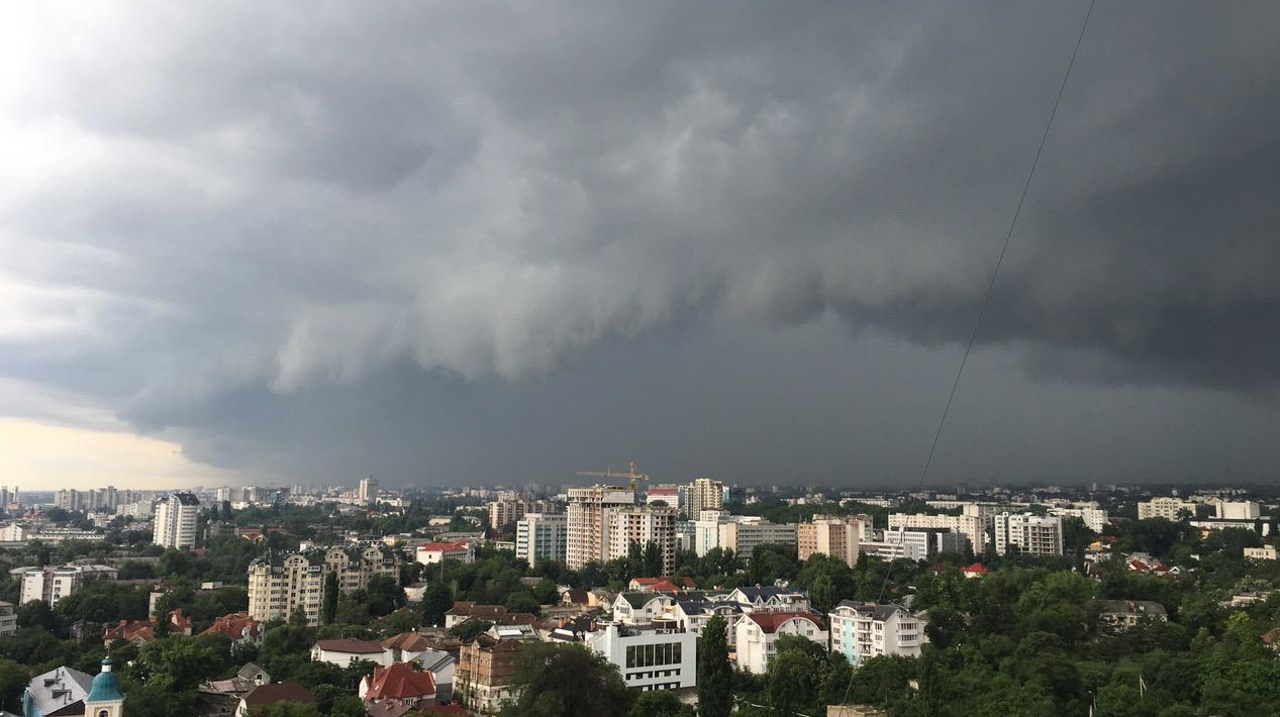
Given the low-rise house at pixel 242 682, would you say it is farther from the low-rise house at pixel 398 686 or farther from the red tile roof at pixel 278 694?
the low-rise house at pixel 398 686

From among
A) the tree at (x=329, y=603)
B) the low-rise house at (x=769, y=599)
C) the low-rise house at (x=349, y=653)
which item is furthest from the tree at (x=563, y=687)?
the tree at (x=329, y=603)

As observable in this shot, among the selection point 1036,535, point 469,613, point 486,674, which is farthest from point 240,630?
point 1036,535

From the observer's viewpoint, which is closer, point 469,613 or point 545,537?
point 469,613

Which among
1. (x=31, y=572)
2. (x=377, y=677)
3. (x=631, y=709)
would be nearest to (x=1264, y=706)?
(x=631, y=709)

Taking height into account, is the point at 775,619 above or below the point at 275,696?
above

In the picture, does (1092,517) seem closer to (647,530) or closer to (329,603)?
(647,530)

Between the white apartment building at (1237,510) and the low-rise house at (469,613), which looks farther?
the white apartment building at (1237,510)

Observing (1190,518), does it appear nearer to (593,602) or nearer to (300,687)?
(593,602)
